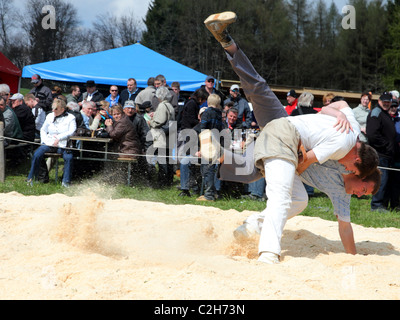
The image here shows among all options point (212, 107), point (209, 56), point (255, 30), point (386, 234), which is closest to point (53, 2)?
point (209, 56)

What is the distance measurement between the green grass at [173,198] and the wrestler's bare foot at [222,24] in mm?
3418

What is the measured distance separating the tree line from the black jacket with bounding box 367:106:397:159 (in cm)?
2261

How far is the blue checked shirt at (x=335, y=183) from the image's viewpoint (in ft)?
14.2

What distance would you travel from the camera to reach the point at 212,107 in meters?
8.02

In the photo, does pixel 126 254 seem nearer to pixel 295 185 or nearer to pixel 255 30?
pixel 295 185

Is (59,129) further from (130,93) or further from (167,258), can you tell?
(167,258)

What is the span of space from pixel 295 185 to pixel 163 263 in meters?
1.43

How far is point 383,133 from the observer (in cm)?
824

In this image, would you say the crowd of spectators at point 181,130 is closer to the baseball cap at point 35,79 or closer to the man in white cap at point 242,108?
the man in white cap at point 242,108

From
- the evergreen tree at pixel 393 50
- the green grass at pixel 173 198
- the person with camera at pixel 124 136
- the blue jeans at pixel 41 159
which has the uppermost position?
→ the evergreen tree at pixel 393 50

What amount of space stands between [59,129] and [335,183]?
5.76 m

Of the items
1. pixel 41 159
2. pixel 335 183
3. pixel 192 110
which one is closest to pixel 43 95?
pixel 41 159

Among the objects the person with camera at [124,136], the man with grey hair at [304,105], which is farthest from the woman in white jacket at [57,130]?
the man with grey hair at [304,105]

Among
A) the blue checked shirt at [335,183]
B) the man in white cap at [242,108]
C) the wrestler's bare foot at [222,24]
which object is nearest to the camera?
the wrestler's bare foot at [222,24]
